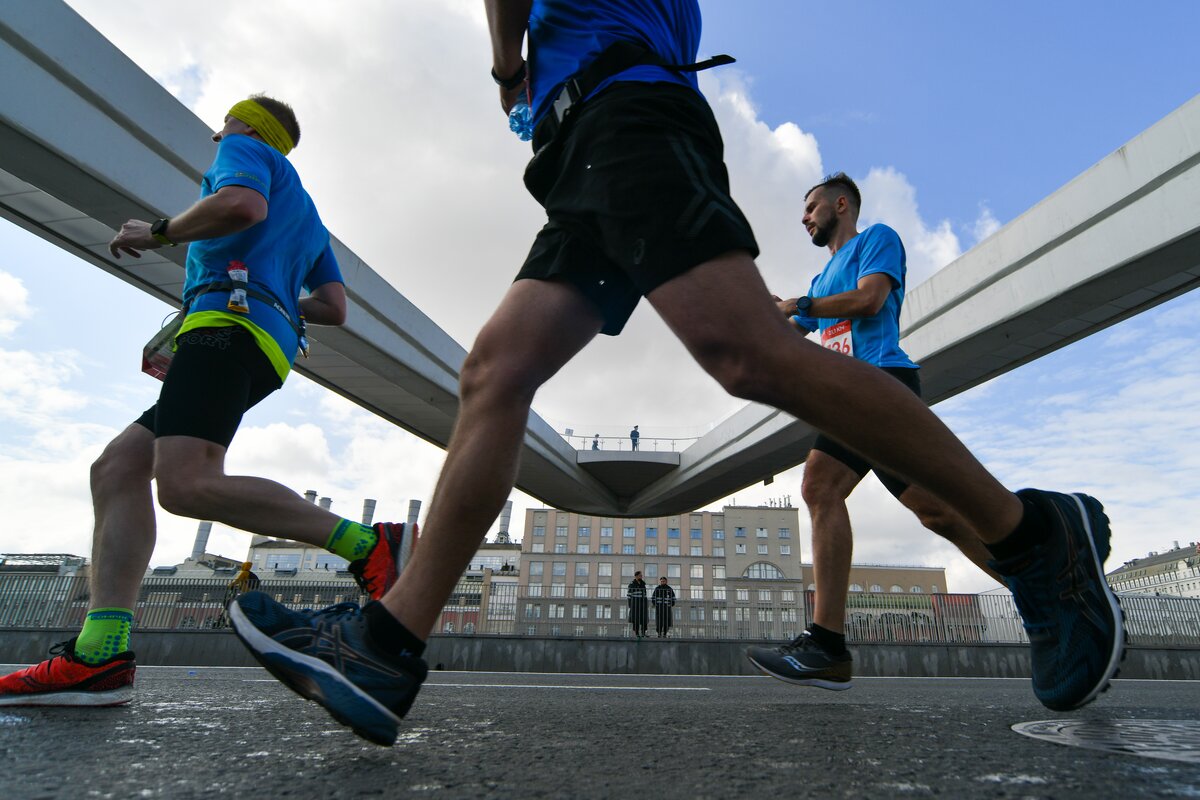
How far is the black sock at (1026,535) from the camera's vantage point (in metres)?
1.28

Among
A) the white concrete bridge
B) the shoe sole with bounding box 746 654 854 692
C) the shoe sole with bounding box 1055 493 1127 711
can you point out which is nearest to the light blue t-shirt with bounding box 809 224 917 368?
the shoe sole with bounding box 746 654 854 692

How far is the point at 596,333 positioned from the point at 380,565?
108cm

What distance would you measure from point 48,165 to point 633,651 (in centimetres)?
1055

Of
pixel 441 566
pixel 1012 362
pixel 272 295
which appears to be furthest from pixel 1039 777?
pixel 1012 362

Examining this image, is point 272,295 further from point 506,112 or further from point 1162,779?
point 1162,779

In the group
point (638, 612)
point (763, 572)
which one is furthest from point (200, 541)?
point (638, 612)

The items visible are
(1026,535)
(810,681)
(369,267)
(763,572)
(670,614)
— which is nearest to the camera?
(1026,535)

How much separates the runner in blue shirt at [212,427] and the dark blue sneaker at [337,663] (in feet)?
2.53

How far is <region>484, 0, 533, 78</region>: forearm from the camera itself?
1.48 meters

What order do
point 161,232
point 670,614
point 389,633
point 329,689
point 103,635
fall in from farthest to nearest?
point 670,614 → point 161,232 → point 103,635 → point 389,633 → point 329,689

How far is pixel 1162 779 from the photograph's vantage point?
88 centimetres

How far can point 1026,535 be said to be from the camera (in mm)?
1283

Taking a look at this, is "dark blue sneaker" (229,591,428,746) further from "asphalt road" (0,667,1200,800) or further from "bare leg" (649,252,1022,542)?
"bare leg" (649,252,1022,542)

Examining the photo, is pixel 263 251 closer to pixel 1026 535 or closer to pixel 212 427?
pixel 212 427
